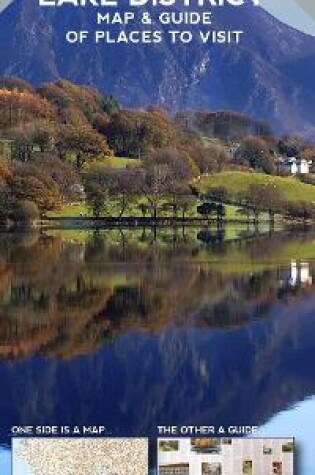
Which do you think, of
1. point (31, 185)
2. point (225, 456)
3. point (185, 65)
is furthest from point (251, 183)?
point (225, 456)

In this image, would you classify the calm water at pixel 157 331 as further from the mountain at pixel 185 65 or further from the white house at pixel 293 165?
the mountain at pixel 185 65

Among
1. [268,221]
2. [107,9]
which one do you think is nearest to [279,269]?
[268,221]

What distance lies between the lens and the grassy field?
4.94 metres

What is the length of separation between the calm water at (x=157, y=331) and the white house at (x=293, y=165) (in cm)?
32

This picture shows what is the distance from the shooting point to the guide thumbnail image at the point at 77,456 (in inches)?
167

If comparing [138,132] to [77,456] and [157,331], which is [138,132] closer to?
[157,331]

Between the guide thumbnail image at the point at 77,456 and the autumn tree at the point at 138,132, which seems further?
the autumn tree at the point at 138,132

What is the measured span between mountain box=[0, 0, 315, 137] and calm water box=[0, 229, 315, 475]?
2.14ft

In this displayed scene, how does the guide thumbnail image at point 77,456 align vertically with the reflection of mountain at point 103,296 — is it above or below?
below

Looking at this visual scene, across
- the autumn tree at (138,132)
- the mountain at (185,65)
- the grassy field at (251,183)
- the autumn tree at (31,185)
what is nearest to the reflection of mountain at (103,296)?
the autumn tree at (31,185)

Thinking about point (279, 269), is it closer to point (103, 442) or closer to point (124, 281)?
point (124, 281)

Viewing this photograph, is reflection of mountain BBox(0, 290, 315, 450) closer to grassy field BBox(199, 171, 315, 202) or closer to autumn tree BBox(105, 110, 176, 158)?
grassy field BBox(199, 171, 315, 202)

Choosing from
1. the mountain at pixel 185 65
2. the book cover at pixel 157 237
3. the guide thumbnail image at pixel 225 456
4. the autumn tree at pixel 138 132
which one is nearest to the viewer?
the guide thumbnail image at pixel 225 456

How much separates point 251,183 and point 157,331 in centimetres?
89
